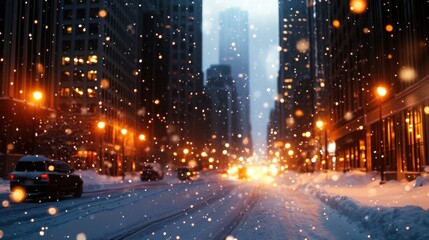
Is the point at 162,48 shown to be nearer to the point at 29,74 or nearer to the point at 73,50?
the point at 73,50

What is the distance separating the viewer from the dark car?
2103 centimetres

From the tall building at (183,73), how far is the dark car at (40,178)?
4437 inches

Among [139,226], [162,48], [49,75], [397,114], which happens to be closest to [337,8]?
[397,114]

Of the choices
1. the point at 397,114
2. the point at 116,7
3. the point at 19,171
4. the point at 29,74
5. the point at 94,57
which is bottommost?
the point at 19,171

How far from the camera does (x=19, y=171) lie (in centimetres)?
2169

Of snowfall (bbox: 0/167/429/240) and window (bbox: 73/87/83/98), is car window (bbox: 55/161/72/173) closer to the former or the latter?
snowfall (bbox: 0/167/429/240)

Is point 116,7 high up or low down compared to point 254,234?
up

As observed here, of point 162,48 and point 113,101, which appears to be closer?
point 113,101

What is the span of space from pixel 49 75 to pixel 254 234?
56.2 meters

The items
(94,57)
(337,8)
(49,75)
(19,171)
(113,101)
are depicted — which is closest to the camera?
(19,171)

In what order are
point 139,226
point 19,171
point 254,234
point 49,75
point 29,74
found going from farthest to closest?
point 49,75 < point 29,74 < point 19,171 < point 139,226 < point 254,234

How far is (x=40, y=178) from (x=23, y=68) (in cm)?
3878

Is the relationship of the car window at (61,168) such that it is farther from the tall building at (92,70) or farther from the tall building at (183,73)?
the tall building at (183,73)

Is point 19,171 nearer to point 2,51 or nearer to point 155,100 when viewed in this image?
point 2,51
